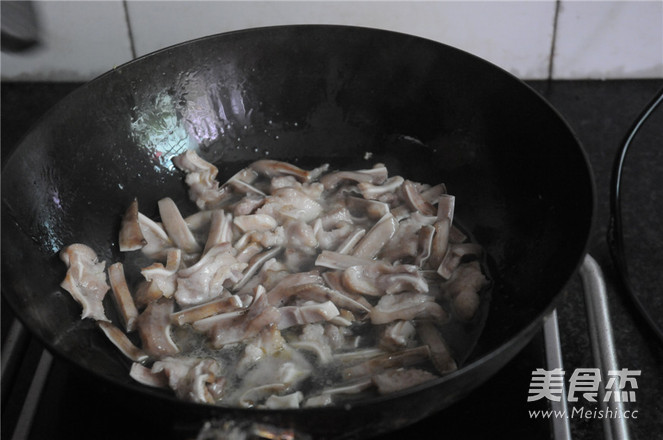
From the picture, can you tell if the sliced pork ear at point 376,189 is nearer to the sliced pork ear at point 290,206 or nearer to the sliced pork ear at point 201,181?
the sliced pork ear at point 290,206

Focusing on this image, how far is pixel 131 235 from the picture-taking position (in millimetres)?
1253

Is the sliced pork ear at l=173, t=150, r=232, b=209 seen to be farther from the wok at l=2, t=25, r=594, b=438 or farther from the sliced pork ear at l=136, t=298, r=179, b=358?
the sliced pork ear at l=136, t=298, r=179, b=358

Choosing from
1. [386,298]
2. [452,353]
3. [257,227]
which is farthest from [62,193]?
[452,353]

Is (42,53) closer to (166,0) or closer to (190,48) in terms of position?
(166,0)

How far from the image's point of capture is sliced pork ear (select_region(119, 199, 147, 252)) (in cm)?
125

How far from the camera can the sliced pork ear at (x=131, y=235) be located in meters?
1.25

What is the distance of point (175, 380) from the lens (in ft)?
3.30

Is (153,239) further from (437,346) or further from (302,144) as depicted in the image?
(437,346)

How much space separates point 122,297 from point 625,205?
1.07 meters

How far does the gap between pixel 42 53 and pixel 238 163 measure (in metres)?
0.73

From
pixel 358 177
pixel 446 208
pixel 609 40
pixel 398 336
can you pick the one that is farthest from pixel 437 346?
pixel 609 40

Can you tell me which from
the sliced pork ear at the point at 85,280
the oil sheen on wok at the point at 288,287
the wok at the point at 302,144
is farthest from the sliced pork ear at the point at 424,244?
the sliced pork ear at the point at 85,280

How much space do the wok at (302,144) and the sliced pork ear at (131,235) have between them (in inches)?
1.2

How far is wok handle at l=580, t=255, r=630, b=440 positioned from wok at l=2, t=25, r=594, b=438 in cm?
12
